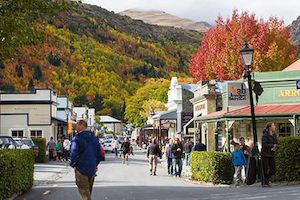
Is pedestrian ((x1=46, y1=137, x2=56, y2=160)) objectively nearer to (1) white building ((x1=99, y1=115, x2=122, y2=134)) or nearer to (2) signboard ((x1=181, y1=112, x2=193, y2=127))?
(2) signboard ((x1=181, y1=112, x2=193, y2=127))

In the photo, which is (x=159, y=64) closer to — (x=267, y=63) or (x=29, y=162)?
(x=267, y=63)

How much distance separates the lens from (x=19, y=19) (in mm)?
13422

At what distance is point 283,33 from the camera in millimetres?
65812

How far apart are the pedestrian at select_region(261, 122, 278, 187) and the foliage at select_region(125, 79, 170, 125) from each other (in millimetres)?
93865

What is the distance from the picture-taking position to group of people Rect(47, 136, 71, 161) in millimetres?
43906

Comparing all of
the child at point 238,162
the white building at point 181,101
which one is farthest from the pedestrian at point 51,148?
the child at point 238,162

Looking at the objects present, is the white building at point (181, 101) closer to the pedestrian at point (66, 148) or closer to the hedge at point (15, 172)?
the pedestrian at point (66, 148)

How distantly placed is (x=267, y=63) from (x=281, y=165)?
42097mm

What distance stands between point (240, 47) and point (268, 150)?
44.9 m

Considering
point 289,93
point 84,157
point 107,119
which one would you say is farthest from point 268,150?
point 107,119

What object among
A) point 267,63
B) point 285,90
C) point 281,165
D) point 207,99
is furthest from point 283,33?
point 281,165

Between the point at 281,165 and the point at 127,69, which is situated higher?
the point at 127,69

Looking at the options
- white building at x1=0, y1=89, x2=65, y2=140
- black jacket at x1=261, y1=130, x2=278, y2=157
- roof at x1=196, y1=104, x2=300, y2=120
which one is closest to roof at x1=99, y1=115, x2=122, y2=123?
white building at x1=0, y1=89, x2=65, y2=140

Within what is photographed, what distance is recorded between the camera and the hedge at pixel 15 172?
15.5 metres
